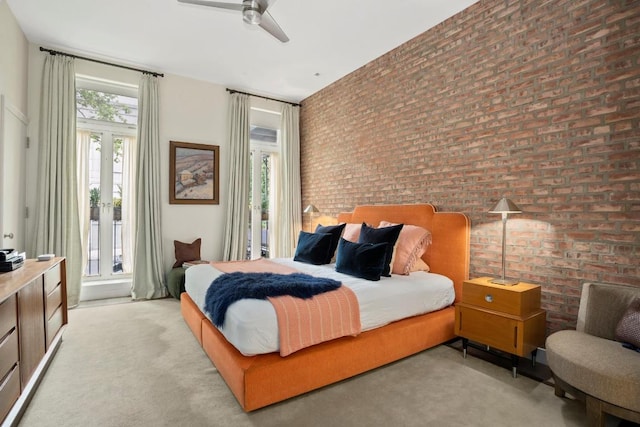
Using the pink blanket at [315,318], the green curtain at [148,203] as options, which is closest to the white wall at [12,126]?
the green curtain at [148,203]

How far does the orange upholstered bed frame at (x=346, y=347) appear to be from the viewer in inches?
78.2

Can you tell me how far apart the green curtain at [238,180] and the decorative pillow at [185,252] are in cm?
47

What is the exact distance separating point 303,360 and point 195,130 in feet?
13.5

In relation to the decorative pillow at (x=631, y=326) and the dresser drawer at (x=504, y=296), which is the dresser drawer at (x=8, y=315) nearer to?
the dresser drawer at (x=504, y=296)

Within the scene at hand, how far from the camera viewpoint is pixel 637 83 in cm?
220

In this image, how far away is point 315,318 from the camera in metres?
2.20

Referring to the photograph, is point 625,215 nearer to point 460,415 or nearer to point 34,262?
point 460,415

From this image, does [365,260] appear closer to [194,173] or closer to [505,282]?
[505,282]

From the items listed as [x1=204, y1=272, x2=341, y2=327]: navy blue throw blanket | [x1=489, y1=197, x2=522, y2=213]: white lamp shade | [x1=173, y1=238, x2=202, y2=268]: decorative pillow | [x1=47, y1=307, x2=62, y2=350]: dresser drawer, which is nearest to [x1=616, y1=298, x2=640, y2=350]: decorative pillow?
[x1=489, y1=197, x2=522, y2=213]: white lamp shade

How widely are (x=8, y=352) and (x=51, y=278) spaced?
1.12 meters

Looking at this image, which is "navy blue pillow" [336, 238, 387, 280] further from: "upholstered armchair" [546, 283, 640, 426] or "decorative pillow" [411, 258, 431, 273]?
"upholstered armchair" [546, 283, 640, 426]

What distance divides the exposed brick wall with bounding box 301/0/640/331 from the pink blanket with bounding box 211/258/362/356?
150cm

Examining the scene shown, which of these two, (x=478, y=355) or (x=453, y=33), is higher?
(x=453, y=33)

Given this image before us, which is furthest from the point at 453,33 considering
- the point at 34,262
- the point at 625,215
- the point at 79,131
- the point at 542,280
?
the point at 79,131
